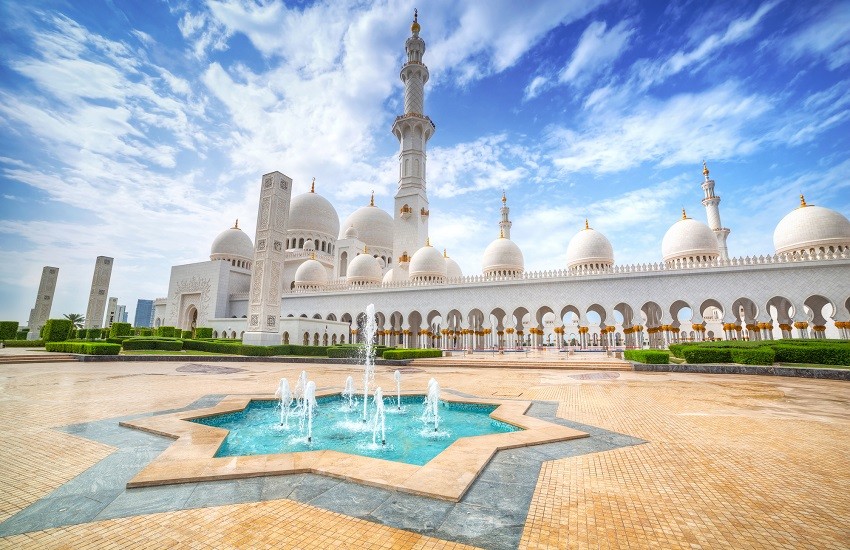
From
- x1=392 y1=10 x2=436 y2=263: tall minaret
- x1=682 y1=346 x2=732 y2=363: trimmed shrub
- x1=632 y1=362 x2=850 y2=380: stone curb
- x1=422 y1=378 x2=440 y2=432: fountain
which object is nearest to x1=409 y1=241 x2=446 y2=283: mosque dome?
x1=392 y1=10 x2=436 y2=263: tall minaret

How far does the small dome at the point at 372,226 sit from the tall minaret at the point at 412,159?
5040 millimetres

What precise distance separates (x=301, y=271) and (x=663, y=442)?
118ft

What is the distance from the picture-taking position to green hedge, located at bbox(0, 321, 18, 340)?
24.5 meters

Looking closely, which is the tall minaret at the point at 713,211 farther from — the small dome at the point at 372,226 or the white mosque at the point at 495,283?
the small dome at the point at 372,226

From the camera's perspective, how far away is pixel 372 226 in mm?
42188

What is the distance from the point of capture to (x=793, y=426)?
5820 millimetres

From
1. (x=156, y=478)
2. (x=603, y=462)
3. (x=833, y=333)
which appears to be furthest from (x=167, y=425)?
(x=833, y=333)

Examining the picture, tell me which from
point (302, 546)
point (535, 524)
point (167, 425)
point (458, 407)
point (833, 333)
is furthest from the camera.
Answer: point (833, 333)

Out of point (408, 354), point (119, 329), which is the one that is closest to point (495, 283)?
point (408, 354)

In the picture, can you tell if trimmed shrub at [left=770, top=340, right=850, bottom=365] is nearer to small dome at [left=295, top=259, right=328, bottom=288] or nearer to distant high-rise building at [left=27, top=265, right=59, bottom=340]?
small dome at [left=295, top=259, right=328, bottom=288]

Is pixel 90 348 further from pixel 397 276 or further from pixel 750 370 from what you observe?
pixel 750 370

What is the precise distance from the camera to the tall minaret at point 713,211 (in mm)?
32812

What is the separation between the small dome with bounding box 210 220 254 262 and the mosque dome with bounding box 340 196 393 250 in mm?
11491

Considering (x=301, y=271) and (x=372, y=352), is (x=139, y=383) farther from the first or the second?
(x=301, y=271)
